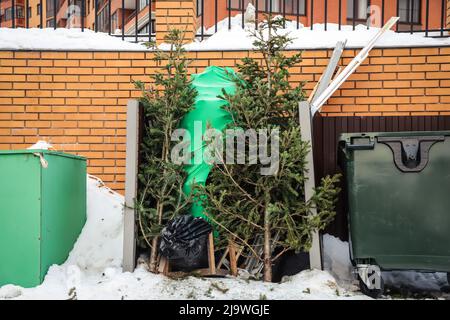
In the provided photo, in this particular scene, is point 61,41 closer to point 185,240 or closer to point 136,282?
point 185,240

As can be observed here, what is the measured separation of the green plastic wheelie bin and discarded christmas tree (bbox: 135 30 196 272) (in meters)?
1.34

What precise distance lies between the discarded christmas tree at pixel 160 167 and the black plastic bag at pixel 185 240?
0.15 meters

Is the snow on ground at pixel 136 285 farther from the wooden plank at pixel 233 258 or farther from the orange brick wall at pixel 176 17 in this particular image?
the orange brick wall at pixel 176 17

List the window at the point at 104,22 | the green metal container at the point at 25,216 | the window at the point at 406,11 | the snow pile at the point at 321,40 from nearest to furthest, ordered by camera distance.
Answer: the green metal container at the point at 25,216 < the snow pile at the point at 321,40 < the window at the point at 104,22 < the window at the point at 406,11

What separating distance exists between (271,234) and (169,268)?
83cm

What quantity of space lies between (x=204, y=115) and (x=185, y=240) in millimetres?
1041

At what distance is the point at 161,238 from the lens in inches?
164

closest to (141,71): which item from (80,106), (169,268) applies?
(80,106)

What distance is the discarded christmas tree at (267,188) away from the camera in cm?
405

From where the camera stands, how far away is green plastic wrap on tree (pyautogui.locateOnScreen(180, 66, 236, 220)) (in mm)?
4273

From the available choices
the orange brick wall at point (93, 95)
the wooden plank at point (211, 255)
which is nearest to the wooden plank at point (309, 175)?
the wooden plank at point (211, 255)

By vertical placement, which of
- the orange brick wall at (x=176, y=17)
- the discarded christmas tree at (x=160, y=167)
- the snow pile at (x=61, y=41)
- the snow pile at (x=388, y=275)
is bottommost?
the snow pile at (x=388, y=275)

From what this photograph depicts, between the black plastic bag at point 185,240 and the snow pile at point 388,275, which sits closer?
the black plastic bag at point 185,240

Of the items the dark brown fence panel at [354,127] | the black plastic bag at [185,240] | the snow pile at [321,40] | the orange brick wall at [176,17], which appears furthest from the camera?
the orange brick wall at [176,17]
